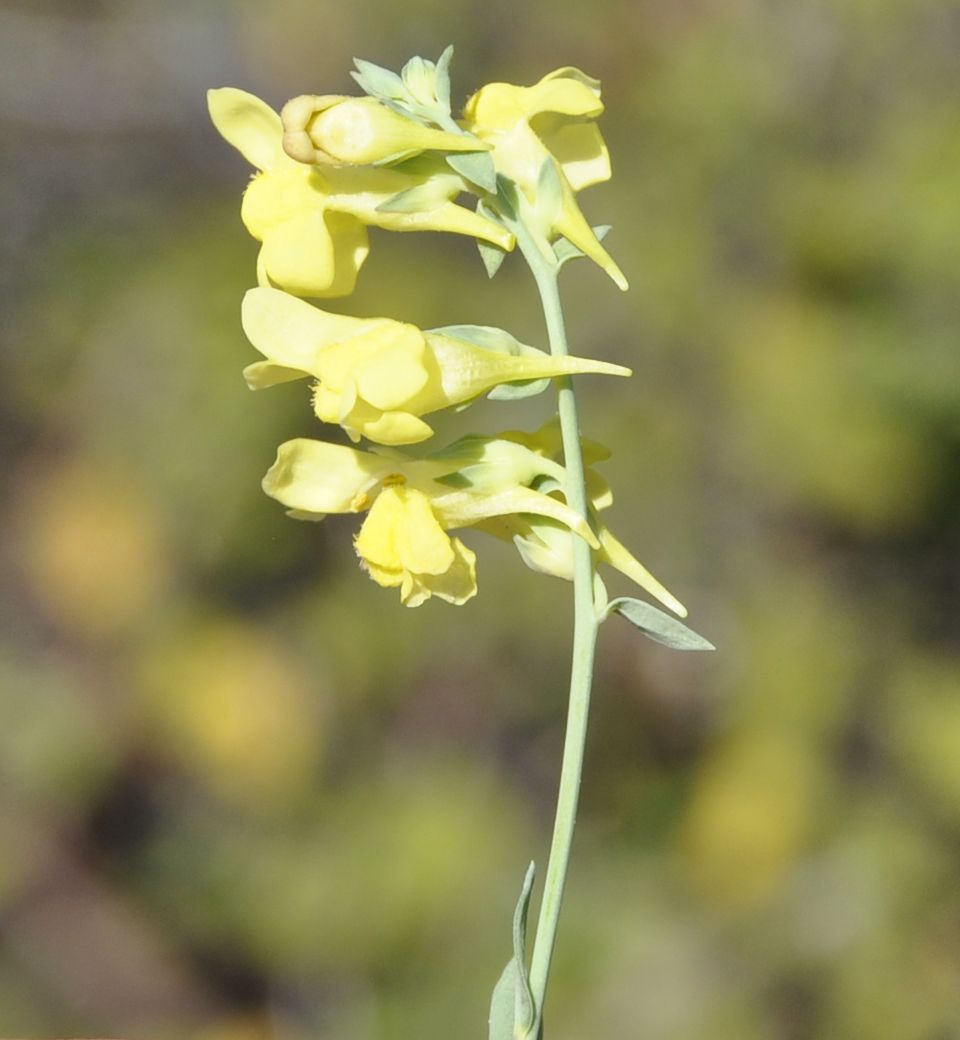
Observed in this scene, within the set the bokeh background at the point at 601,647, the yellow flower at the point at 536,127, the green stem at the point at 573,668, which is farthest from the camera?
the bokeh background at the point at 601,647

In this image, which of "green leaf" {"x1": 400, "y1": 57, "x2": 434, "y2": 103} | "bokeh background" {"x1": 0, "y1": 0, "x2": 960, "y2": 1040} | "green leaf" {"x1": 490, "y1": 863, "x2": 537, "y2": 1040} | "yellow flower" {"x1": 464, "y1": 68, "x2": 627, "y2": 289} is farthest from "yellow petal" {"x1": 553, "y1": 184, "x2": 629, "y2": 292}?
"bokeh background" {"x1": 0, "y1": 0, "x2": 960, "y2": 1040}

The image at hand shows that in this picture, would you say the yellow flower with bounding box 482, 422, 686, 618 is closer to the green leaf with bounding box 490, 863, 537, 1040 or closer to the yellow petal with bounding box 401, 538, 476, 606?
the yellow petal with bounding box 401, 538, 476, 606

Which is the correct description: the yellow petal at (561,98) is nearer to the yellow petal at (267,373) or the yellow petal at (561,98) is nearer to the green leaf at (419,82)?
the green leaf at (419,82)

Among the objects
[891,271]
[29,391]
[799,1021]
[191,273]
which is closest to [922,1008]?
[799,1021]

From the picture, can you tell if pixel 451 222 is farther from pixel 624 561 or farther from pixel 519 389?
pixel 624 561

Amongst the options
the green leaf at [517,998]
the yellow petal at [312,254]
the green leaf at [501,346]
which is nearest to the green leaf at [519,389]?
the green leaf at [501,346]

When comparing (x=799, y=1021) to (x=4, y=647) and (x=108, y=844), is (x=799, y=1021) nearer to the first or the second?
(x=108, y=844)

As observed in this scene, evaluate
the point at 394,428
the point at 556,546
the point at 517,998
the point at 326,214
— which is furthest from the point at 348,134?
the point at 517,998
